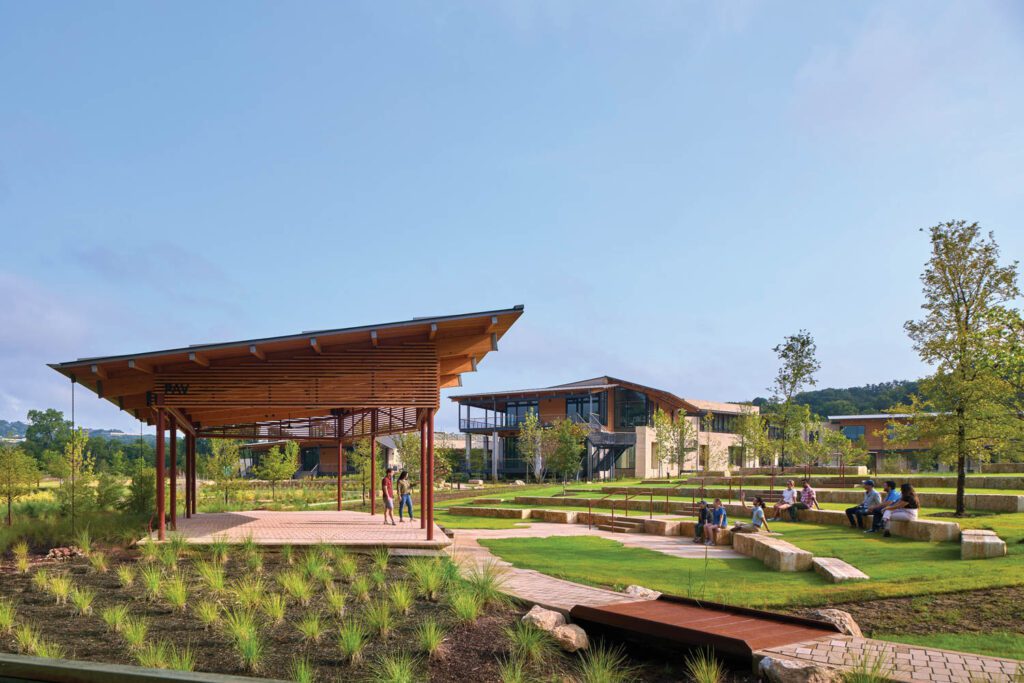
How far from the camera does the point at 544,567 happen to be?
13.5m

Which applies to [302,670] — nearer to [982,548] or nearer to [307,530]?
[982,548]

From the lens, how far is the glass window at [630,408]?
197 feet

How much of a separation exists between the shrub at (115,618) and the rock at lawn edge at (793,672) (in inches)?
246

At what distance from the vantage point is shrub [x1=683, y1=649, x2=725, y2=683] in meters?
6.25

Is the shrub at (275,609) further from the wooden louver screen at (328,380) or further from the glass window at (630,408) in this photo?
the glass window at (630,408)

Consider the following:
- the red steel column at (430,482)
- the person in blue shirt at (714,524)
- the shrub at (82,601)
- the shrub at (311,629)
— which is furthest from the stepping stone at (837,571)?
the shrub at (82,601)

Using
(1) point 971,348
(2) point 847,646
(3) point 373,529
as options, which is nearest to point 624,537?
(3) point 373,529

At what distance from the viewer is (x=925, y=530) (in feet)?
50.7

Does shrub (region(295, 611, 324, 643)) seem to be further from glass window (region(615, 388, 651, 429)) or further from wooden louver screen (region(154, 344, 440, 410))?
glass window (region(615, 388, 651, 429))

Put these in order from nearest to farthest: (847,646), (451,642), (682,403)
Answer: (847,646) → (451,642) → (682,403)

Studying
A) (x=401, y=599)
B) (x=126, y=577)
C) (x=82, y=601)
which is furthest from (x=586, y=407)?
(x=82, y=601)

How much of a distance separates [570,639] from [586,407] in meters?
52.5

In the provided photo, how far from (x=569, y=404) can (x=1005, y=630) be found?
171 ft

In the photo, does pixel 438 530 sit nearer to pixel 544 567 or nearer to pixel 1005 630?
pixel 544 567
